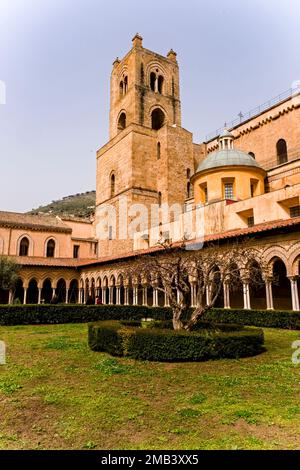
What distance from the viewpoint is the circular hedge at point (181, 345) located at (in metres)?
8.76

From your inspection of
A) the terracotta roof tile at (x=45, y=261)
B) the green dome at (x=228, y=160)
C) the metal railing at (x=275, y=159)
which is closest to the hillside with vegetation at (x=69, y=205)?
the terracotta roof tile at (x=45, y=261)

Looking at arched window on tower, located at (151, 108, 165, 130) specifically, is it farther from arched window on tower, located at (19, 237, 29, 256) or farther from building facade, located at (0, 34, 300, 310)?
arched window on tower, located at (19, 237, 29, 256)

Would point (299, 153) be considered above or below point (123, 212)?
above

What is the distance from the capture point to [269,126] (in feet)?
104

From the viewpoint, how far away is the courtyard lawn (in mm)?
4410

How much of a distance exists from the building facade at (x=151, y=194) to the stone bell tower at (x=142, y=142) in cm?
12

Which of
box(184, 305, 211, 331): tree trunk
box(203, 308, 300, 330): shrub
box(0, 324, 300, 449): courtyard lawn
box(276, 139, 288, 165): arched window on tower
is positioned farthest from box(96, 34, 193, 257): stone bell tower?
box(0, 324, 300, 449): courtyard lawn

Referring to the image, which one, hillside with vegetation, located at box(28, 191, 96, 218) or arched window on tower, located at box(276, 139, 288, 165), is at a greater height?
hillside with vegetation, located at box(28, 191, 96, 218)

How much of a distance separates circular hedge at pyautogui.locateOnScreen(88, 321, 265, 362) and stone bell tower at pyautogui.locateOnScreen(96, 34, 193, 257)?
2536 cm

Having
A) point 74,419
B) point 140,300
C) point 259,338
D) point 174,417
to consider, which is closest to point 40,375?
point 74,419

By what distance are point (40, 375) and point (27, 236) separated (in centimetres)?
3298

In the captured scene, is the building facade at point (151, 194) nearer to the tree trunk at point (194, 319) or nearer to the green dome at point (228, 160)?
the green dome at point (228, 160)
